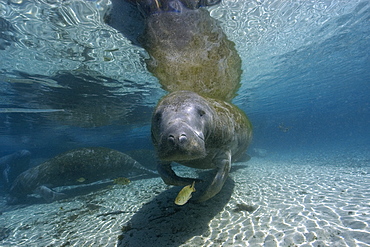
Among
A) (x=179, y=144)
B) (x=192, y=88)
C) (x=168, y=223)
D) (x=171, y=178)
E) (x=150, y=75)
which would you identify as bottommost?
(x=168, y=223)

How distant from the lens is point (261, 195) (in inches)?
208

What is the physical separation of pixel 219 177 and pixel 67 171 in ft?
24.4

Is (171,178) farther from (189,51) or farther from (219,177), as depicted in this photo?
(189,51)

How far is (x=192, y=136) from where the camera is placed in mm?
2867

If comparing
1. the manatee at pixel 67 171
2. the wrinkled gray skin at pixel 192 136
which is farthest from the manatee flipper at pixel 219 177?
the manatee at pixel 67 171

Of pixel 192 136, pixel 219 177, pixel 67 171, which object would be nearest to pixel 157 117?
pixel 192 136

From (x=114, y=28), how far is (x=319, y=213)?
7.14 m

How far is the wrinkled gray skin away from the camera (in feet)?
9.05

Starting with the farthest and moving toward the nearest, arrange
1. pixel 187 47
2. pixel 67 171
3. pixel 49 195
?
pixel 67 171 < pixel 49 195 < pixel 187 47

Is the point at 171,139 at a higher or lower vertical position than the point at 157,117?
lower

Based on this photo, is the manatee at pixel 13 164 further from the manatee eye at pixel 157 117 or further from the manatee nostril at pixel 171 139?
the manatee nostril at pixel 171 139

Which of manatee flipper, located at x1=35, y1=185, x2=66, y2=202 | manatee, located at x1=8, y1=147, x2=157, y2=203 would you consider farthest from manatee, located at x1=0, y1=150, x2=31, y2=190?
manatee flipper, located at x1=35, y1=185, x2=66, y2=202

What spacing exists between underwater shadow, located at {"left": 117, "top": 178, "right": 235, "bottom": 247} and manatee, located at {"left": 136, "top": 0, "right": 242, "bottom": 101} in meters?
5.15

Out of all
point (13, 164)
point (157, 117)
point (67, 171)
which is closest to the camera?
point (157, 117)
